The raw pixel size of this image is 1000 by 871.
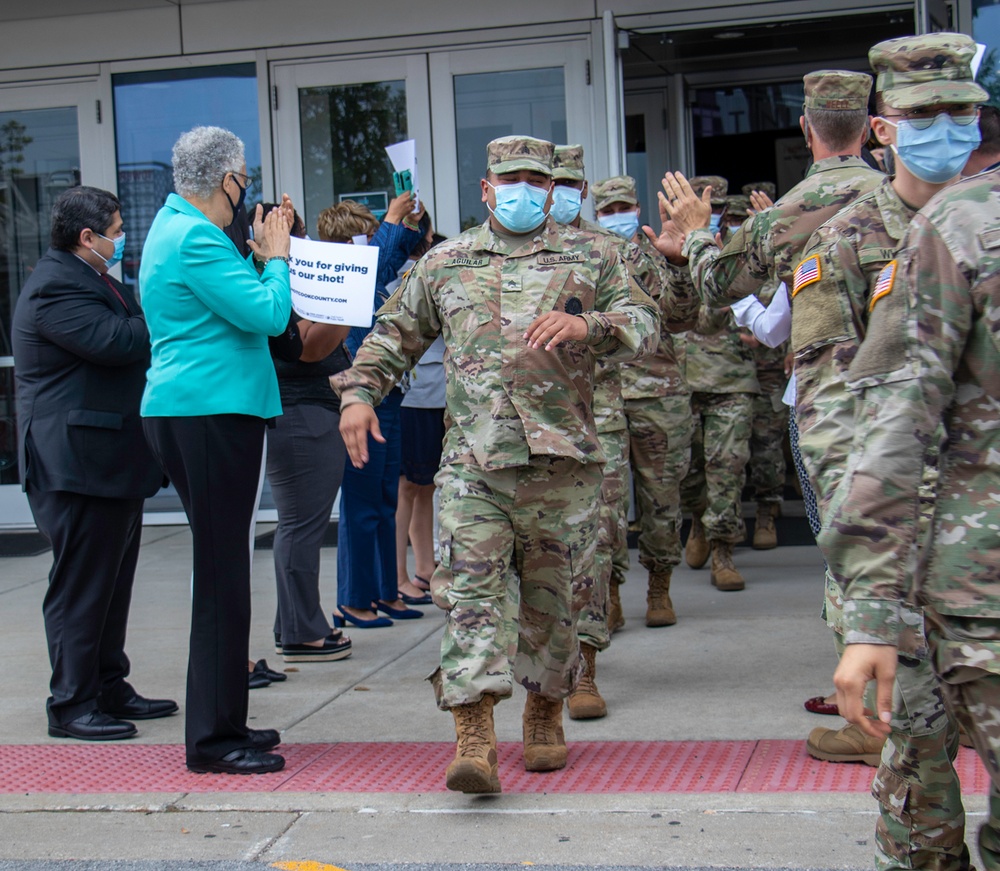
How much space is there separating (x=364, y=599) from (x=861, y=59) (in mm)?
6579

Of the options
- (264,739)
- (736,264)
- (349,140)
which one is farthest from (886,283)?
(349,140)

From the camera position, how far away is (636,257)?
518 centimetres

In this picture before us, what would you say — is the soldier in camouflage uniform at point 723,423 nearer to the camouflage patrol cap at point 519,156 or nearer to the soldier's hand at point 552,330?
the camouflage patrol cap at point 519,156

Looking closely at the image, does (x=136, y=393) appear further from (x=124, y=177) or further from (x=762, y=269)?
(x=124, y=177)

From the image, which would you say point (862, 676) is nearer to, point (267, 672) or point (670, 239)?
point (670, 239)

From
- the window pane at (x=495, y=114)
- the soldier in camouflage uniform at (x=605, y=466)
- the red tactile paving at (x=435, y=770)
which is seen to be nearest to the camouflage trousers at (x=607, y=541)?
the soldier in camouflage uniform at (x=605, y=466)

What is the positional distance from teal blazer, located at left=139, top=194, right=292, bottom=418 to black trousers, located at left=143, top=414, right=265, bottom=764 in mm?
68

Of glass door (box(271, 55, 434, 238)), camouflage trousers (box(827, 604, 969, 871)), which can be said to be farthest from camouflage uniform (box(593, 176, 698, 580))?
camouflage trousers (box(827, 604, 969, 871))

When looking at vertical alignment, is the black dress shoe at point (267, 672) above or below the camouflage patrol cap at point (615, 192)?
below

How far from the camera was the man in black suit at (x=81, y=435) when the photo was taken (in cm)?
464

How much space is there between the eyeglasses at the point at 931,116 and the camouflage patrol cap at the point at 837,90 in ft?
3.02

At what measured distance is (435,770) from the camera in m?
4.25

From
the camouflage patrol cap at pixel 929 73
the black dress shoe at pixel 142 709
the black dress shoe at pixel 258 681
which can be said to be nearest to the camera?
the camouflage patrol cap at pixel 929 73

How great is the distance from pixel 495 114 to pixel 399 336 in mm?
4970
